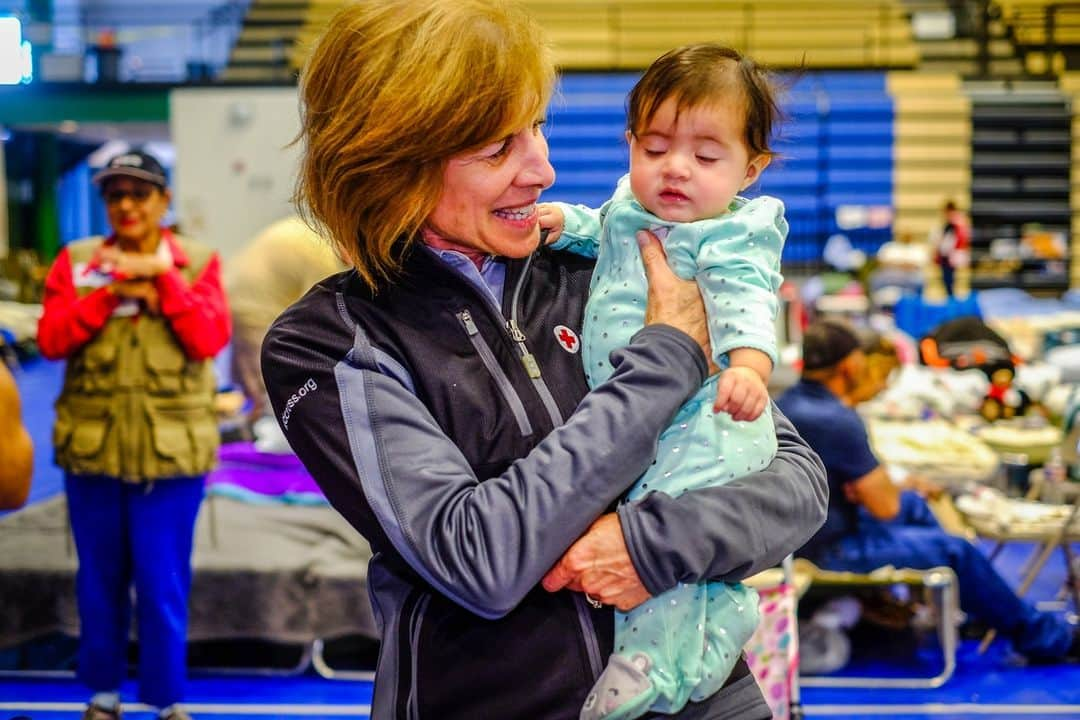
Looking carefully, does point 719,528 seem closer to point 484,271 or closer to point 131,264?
point 484,271

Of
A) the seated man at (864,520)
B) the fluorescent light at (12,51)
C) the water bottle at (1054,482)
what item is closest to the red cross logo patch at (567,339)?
the seated man at (864,520)

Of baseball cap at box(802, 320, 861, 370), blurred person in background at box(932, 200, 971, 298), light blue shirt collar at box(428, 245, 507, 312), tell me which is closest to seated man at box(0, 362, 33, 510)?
light blue shirt collar at box(428, 245, 507, 312)

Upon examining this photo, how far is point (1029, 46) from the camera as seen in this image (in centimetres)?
1686

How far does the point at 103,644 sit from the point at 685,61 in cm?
285

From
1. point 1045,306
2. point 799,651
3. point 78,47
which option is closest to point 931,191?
point 1045,306

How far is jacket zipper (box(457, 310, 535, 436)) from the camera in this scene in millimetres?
1209

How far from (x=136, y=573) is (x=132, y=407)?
1.50 ft

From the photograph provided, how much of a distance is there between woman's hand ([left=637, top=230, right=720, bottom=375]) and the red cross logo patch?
0.25 feet

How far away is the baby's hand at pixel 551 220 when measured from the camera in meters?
1.42

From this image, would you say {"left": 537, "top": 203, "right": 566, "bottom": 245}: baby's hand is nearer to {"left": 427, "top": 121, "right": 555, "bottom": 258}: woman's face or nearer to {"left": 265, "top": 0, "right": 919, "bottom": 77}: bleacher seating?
{"left": 427, "top": 121, "right": 555, "bottom": 258}: woman's face

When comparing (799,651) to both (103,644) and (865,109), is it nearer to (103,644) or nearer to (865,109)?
(103,644)

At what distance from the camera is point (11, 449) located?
7.66 ft

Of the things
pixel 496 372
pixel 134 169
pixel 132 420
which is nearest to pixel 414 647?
pixel 496 372

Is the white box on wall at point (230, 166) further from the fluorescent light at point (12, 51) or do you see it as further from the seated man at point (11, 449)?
the seated man at point (11, 449)
